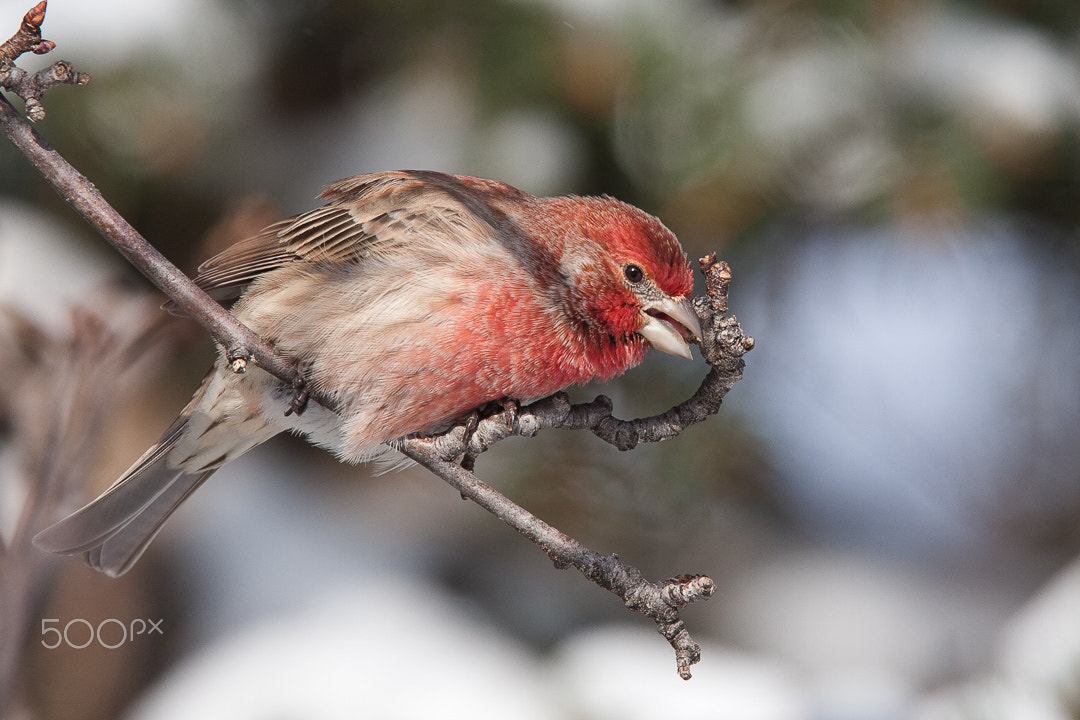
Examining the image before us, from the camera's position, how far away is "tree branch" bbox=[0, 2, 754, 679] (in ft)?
4.78

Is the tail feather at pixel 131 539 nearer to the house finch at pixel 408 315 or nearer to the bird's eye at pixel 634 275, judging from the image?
the house finch at pixel 408 315

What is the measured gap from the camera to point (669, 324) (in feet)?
7.70

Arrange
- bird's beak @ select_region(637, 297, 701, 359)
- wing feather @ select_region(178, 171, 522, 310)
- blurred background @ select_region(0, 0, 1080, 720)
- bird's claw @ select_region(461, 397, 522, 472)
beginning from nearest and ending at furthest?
bird's claw @ select_region(461, 397, 522, 472), bird's beak @ select_region(637, 297, 701, 359), wing feather @ select_region(178, 171, 522, 310), blurred background @ select_region(0, 0, 1080, 720)

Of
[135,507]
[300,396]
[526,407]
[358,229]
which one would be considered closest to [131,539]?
[135,507]

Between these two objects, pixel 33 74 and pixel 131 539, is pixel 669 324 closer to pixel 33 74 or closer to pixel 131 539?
pixel 33 74

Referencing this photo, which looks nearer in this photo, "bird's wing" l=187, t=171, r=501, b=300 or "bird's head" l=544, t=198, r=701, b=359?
"bird's head" l=544, t=198, r=701, b=359

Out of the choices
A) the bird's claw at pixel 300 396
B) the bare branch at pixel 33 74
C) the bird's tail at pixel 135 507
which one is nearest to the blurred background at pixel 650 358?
the bird's tail at pixel 135 507

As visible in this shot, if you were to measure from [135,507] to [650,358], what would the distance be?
6.51 feet

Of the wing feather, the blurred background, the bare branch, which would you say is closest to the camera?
the bare branch

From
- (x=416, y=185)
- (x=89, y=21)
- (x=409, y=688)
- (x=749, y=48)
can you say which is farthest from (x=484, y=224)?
(x=409, y=688)

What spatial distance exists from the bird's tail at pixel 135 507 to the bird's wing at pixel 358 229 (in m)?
0.45

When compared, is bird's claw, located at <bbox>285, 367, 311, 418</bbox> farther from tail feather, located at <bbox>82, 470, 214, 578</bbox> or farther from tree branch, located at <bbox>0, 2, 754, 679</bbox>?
tail feather, located at <bbox>82, 470, 214, 578</bbox>

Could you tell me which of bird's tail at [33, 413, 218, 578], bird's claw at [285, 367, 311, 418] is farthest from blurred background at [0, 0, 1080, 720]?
bird's claw at [285, 367, 311, 418]

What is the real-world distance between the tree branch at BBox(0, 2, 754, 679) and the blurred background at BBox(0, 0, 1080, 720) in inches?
56.7
